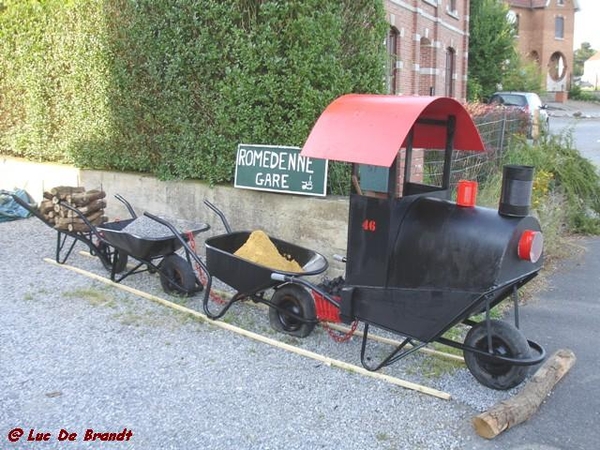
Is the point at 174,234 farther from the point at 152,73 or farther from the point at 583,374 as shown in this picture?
the point at 583,374

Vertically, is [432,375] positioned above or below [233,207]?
below

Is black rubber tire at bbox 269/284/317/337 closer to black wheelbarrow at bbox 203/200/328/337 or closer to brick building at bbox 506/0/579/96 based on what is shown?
black wheelbarrow at bbox 203/200/328/337

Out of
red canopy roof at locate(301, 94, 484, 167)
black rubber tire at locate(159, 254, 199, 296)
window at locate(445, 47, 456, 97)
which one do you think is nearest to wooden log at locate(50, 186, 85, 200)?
black rubber tire at locate(159, 254, 199, 296)

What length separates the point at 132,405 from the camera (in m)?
4.01

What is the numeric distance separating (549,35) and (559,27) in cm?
225

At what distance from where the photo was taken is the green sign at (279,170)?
256 inches

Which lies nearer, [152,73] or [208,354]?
[208,354]

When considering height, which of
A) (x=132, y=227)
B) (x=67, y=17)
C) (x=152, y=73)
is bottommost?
(x=132, y=227)

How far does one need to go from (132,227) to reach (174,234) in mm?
838

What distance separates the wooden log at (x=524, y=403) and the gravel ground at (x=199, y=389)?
0.11m

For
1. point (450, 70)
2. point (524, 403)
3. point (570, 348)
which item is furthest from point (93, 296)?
point (450, 70)

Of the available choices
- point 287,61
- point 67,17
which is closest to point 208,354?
point 287,61

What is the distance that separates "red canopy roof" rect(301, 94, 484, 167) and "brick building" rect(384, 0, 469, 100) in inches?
460

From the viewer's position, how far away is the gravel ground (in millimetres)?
3695
